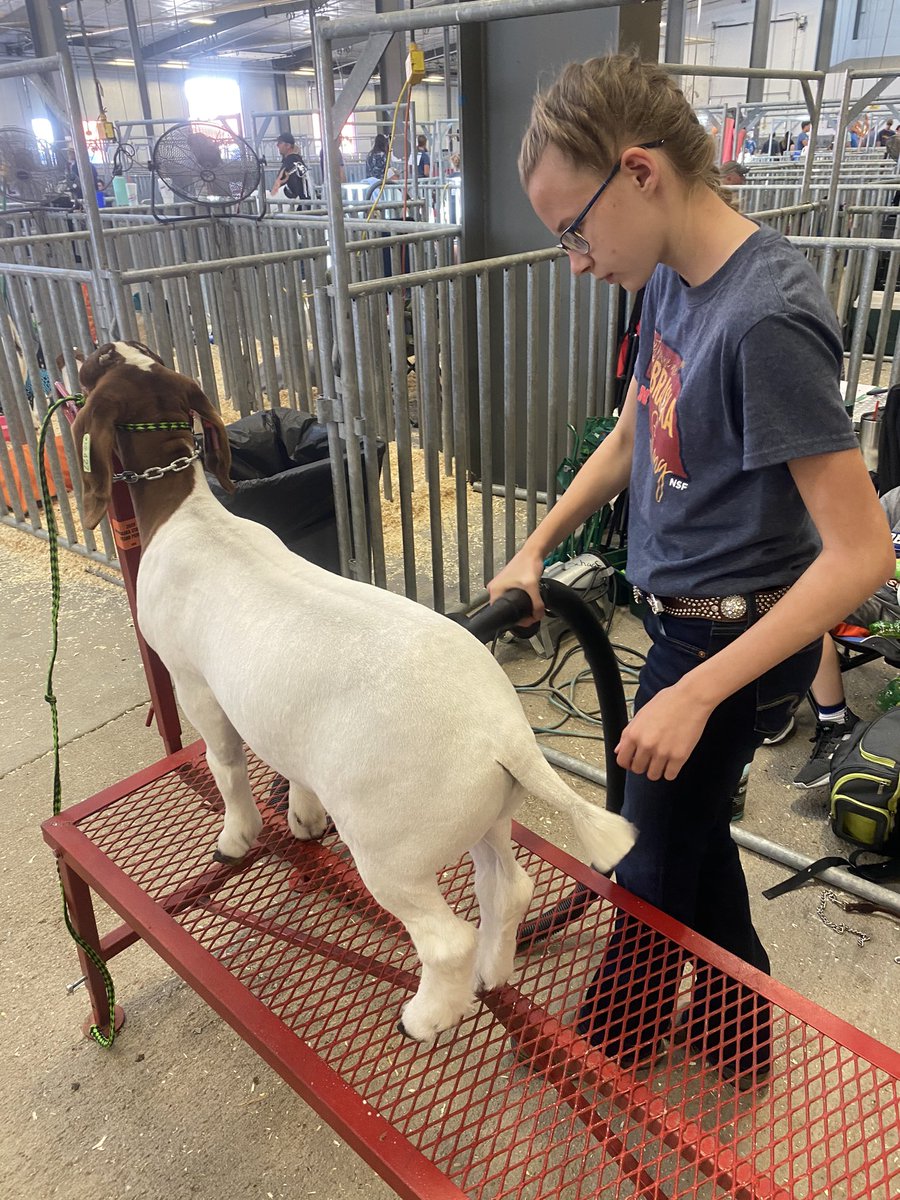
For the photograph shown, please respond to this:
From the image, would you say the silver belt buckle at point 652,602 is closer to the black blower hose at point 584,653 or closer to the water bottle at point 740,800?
the black blower hose at point 584,653

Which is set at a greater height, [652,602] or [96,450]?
[96,450]

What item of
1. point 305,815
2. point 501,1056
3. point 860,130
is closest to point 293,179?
point 305,815

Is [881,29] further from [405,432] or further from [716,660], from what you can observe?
[716,660]

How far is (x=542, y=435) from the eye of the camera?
4715 mm

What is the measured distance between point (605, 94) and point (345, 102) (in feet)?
5.75

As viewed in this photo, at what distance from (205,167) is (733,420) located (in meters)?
6.60

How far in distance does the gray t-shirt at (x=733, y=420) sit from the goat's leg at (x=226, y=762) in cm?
93

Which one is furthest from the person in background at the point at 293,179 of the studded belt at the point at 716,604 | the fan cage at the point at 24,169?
the studded belt at the point at 716,604

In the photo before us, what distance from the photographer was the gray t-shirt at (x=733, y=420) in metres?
1.18

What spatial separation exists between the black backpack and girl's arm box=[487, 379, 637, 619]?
4.27 ft

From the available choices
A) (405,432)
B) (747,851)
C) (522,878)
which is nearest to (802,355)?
(522,878)

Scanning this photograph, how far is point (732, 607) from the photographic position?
4.73ft

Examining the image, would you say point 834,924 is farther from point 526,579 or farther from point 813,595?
point 813,595

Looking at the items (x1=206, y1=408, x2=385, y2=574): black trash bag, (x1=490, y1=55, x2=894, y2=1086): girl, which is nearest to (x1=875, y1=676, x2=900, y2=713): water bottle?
(x1=490, y1=55, x2=894, y2=1086): girl
